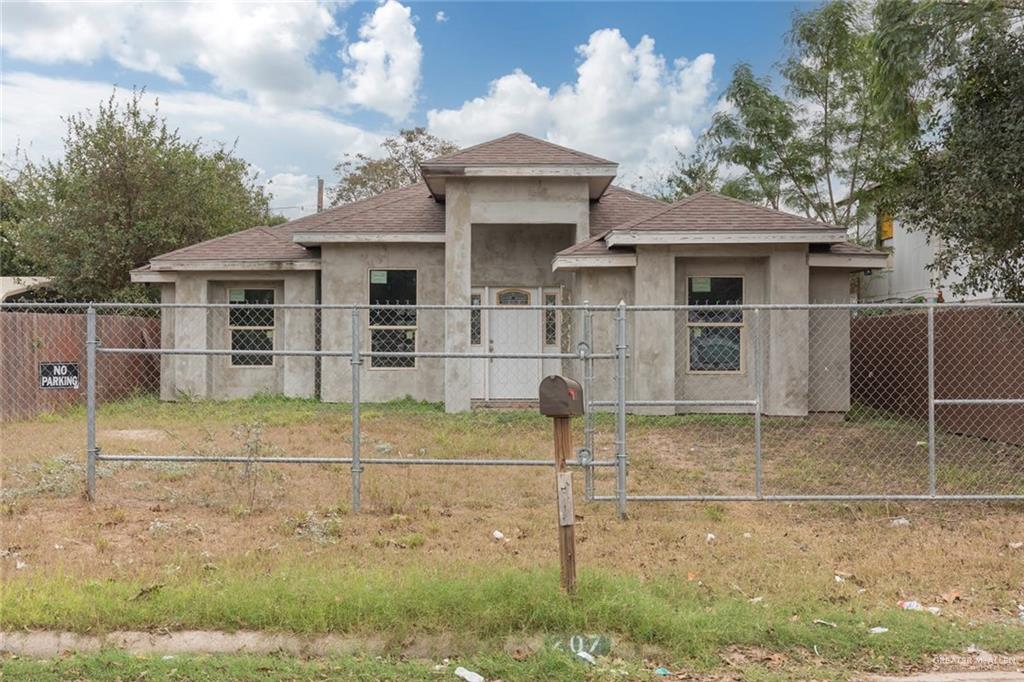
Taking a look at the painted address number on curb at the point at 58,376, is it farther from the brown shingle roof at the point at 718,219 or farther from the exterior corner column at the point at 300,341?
the brown shingle roof at the point at 718,219

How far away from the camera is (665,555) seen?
6.80 m

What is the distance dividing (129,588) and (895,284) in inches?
976

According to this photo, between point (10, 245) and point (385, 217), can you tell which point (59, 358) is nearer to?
point (385, 217)

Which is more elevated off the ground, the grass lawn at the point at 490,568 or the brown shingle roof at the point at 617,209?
the brown shingle roof at the point at 617,209

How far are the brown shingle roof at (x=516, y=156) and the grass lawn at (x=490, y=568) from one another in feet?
22.5

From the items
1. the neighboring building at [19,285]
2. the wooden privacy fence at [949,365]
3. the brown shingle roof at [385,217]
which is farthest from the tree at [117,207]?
the wooden privacy fence at [949,365]

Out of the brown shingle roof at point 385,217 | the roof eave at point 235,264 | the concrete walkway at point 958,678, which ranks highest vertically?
the brown shingle roof at point 385,217

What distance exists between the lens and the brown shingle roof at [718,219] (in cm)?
1502

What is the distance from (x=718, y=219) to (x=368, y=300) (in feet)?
24.3

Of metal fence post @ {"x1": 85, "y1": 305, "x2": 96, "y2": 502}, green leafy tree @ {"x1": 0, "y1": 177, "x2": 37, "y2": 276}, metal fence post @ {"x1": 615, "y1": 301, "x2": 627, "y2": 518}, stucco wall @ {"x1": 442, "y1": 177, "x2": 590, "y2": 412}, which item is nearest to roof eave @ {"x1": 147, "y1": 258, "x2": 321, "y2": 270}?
stucco wall @ {"x1": 442, "y1": 177, "x2": 590, "y2": 412}

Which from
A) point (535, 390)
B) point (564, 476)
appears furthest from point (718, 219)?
point (564, 476)

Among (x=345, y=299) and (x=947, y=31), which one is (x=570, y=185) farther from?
(x=947, y=31)

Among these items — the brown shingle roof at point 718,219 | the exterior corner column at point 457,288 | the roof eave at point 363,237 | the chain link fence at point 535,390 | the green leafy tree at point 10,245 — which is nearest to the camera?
the chain link fence at point 535,390

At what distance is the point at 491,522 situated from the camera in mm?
7941
